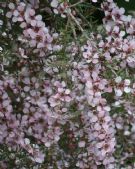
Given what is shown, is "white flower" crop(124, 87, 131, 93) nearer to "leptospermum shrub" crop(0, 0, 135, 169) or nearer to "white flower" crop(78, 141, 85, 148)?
"leptospermum shrub" crop(0, 0, 135, 169)

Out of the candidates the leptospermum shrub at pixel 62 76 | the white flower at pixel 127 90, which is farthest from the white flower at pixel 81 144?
the white flower at pixel 127 90

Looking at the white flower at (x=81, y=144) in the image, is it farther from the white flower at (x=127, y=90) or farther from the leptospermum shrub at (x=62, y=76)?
the white flower at (x=127, y=90)

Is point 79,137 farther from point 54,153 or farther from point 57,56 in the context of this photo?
point 57,56

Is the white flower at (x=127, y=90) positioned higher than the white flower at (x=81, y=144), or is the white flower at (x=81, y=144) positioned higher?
the white flower at (x=127, y=90)

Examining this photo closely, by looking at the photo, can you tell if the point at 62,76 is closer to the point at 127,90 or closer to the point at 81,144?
the point at 127,90

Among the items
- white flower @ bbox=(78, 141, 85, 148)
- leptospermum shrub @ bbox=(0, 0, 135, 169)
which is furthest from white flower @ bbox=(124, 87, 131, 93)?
white flower @ bbox=(78, 141, 85, 148)

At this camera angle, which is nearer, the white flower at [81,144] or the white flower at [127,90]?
the white flower at [127,90]

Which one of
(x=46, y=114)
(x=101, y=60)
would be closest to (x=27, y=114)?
(x=46, y=114)

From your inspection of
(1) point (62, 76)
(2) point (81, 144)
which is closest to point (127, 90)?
(1) point (62, 76)
